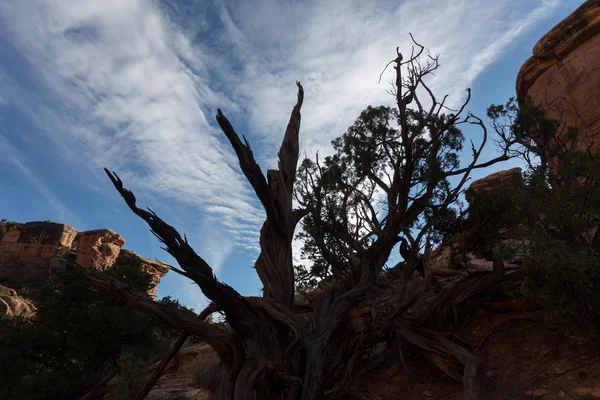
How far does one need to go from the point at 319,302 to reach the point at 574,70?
26.8 meters

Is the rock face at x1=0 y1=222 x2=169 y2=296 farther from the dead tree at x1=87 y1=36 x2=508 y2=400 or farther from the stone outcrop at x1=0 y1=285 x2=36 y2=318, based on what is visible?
the dead tree at x1=87 y1=36 x2=508 y2=400

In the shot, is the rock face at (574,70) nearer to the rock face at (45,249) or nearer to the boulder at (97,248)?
the rock face at (45,249)

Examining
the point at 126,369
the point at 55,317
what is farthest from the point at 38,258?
the point at 126,369

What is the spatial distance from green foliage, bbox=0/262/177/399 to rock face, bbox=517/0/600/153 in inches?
1010

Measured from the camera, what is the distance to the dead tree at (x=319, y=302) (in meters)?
5.76

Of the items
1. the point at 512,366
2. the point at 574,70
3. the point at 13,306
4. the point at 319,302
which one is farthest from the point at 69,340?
the point at 574,70

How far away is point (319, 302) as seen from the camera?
27.7 feet

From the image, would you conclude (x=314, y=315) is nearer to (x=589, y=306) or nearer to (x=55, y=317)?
(x=589, y=306)

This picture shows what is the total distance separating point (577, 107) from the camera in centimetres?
2366

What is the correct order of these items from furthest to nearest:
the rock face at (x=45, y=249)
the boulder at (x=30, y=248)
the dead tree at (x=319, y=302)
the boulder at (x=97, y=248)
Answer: the boulder at (x=30, y=248)
the rock face at (x=45, y=249)
the boulder at (x=97, y=248)
the dead tree at (x=319, y=302)

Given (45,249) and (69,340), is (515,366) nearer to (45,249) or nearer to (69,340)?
(69,340)

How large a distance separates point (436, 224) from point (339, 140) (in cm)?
430

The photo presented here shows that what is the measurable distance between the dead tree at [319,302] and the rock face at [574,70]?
1715cm

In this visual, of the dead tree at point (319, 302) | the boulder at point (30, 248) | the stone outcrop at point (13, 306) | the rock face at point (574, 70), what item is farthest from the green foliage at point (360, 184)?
the boulder at point (30, 248)
